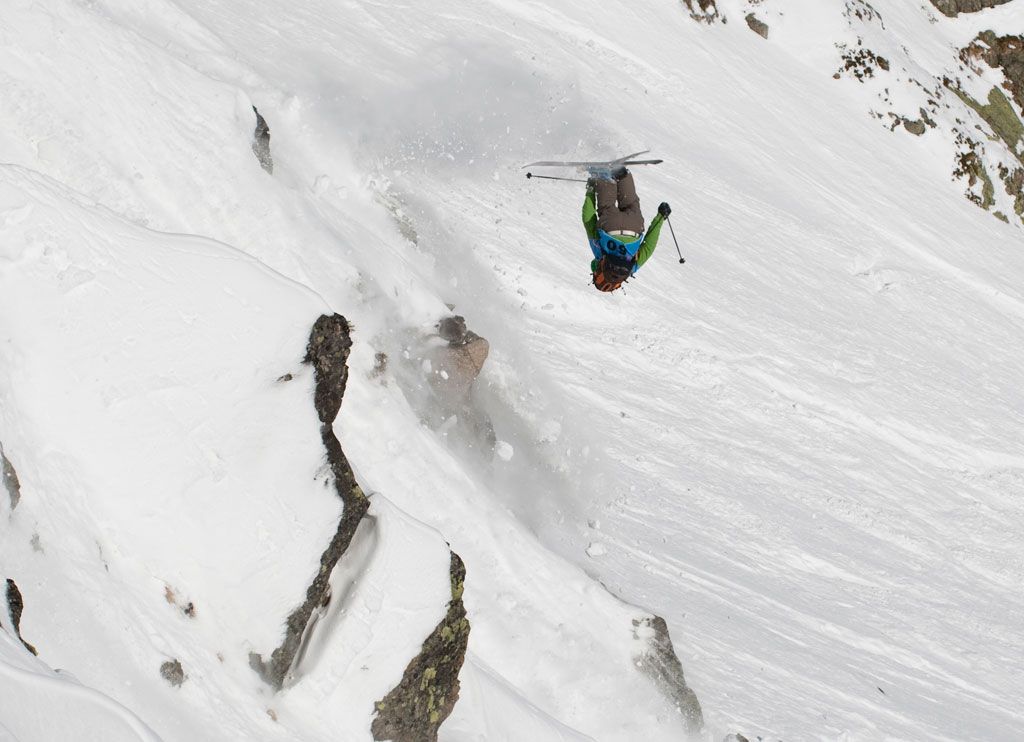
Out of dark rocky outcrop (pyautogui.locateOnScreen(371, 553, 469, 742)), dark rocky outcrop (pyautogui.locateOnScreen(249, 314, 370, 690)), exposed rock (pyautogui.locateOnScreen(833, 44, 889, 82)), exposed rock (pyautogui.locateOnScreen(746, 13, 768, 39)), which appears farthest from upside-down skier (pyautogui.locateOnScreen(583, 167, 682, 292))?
exposed rock (pyautogui.locateOnScreen(833, 44, 889, 82))

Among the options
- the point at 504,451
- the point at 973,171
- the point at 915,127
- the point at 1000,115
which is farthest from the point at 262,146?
the point at 1000,115

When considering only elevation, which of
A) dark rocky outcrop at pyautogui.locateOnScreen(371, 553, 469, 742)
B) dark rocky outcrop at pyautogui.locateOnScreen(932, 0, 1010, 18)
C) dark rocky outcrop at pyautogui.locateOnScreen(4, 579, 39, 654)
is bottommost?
dark rocky outcrop at pyautogui.locateOnScreen(371, 553, 469, 742)

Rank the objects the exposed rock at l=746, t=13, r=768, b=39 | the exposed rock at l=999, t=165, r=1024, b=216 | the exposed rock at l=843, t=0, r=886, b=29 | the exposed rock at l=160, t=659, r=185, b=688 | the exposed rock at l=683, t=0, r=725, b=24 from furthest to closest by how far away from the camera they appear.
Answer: the exposed rock at l=999, t=165, r=1024, b=216 < the exposed rock at l=843, t=0, r=886, b=29 < the exposed rock at l=746, t=13, r=768, b=39 < the exposed rock at l=683, t=0, r=725, b=24 < the exposed rock at l=160, t=659, r=185, b=688

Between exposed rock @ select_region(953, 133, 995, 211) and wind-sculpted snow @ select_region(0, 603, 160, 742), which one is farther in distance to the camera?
exposed rock @ select_region(953, 133, 995, 211)

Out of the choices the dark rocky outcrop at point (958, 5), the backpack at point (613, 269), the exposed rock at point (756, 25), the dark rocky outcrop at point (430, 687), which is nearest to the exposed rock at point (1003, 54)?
the dark rocky outcrop at point (958, 5)

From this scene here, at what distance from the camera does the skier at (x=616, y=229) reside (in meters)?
12.1

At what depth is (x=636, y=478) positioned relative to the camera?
15.3 metres

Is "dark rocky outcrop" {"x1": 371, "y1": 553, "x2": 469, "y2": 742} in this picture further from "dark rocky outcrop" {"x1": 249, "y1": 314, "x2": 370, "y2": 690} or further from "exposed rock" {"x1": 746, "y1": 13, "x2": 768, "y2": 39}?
"exposed rock" {"x1": 746, "y1": 13, "x2": 768, "y2": 39}

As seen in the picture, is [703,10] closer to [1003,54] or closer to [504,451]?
[1003,54]

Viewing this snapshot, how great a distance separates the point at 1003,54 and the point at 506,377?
25.4 m

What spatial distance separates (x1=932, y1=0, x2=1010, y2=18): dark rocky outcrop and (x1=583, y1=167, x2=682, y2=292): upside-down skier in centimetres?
2519

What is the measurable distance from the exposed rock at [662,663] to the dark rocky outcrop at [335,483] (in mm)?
4759

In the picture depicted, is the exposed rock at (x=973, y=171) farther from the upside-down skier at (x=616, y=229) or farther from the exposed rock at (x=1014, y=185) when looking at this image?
the upside-down skier at (x=616, y=229)

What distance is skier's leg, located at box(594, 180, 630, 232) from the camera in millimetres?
12156
